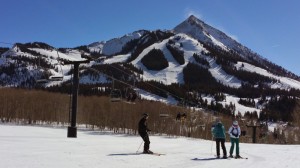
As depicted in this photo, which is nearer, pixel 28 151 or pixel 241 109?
pixel 28 151

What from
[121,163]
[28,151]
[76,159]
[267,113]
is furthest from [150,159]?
[267,113]

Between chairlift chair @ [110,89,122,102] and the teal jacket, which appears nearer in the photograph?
the teal jacket

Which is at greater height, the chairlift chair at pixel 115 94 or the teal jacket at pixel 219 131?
the chairlift chair at pixel 115 94

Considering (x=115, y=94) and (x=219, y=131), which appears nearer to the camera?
(x=219, y=131)

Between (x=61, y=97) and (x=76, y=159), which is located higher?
(x=61, y=97)

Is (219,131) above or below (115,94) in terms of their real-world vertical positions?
below

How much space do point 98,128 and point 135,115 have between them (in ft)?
19.7

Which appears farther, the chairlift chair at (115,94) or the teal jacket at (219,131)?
the chairlift chair at (115,94)

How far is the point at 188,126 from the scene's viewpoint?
57344mm

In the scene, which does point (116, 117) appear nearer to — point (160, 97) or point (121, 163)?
point (121, 163)

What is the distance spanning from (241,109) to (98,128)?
14967cm

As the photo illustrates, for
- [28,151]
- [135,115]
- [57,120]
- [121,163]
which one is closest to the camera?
[121,163]

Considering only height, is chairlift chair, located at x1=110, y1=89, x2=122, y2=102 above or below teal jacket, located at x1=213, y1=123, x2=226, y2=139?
above

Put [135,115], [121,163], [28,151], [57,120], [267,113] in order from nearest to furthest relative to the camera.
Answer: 1. [121,163]
2. [28,151]
3. [135,115]
4. [57,120]
5. [267,113]
